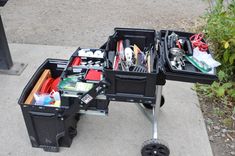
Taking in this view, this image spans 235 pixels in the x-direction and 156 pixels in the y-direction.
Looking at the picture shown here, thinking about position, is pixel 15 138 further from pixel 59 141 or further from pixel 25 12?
pixel 25 12

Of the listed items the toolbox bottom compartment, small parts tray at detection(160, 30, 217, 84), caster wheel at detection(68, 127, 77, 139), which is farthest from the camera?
caster wheel at detection(68, 127, 77, 139)

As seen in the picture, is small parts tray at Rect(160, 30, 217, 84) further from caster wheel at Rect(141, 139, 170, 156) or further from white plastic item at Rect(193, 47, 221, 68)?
caster wheel at Rect(141, 139, 170, 156)

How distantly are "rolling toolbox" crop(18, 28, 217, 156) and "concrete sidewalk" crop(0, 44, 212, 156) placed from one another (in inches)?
6.0

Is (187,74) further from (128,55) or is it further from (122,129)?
(122,129)

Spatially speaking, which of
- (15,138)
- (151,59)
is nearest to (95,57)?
(151,59)

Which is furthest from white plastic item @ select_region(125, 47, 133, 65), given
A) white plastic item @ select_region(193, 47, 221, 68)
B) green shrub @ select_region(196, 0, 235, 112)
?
green shrub @ select_region(196, 0, 235, 112)

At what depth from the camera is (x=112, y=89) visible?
2.13 meters

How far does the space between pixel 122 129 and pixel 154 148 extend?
47 centimetres

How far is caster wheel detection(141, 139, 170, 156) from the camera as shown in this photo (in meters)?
2.25

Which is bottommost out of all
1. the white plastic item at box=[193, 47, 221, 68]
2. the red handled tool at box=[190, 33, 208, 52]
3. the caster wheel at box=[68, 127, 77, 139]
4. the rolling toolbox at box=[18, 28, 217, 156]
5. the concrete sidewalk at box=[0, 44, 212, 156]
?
the concrete sidewalk at box=[0, 44, 212, 156]

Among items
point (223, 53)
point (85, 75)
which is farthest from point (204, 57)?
point (223, 53)

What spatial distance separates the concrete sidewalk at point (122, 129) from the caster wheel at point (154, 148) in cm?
17

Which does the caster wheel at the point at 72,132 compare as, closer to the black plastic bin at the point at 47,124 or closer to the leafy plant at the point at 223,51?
the black plastic bin at the point at 47,124

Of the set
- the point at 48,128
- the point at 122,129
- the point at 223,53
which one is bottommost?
the point at 122,129
